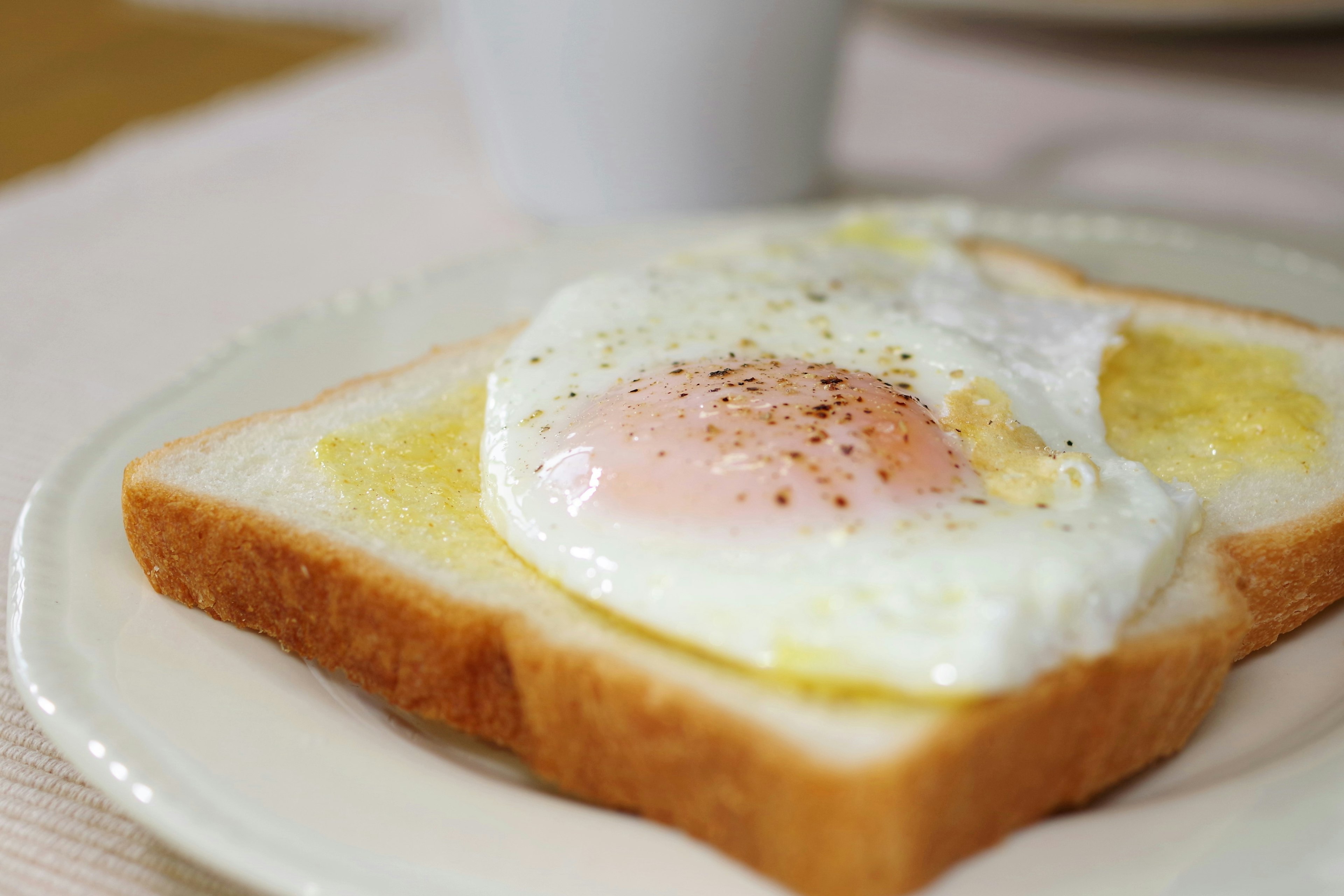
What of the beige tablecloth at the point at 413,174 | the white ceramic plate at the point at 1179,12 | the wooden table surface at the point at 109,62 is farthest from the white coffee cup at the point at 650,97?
the wooden table surface at the point at 109,62

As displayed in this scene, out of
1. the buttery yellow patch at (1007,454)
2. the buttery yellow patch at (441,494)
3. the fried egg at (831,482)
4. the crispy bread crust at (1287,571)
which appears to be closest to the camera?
the fried egg at (831,482)

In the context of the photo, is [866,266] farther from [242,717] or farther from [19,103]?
[19,103]

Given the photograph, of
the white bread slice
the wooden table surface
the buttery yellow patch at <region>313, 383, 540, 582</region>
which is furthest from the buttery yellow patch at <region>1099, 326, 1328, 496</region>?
the wooden table surface

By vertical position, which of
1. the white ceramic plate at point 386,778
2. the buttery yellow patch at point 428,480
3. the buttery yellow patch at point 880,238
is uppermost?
the buttery yellow patch at point 880,238

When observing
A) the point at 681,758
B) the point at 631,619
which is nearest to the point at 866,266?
the point at 631,619

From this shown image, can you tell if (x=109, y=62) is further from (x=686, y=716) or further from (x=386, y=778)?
(x=686, y=716)

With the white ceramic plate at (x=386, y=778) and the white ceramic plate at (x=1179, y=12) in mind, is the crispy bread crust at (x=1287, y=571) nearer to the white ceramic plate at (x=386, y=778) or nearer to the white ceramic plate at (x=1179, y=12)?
the white ceramic plate at (x=386, y=778)
